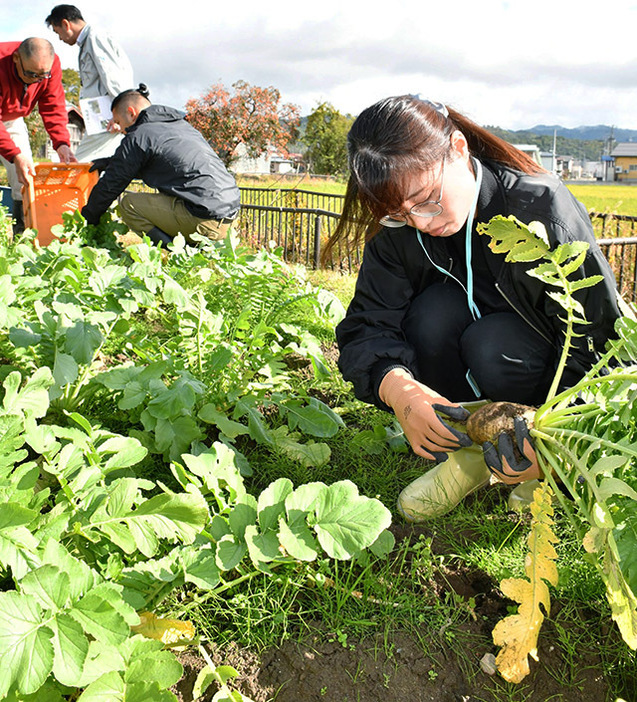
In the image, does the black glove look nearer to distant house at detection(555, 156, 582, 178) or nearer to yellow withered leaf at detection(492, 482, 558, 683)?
Answer: yellow withered leaf at detection(492, 482, 558, 683)

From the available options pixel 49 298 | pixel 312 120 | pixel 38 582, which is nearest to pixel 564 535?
pixel 38 582

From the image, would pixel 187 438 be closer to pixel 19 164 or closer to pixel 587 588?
pixel 587 588

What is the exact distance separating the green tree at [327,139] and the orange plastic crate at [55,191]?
23.8m

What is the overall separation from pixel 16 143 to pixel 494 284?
4869 millimetres

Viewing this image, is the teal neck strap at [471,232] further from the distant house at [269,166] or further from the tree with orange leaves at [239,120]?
the distant house at [269,166]

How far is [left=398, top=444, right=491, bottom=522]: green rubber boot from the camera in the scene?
1.87 meters

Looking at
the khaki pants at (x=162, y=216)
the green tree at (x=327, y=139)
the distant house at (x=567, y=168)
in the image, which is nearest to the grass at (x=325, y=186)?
the green tree at (x=327, y=139)

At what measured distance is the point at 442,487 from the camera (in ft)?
6.21

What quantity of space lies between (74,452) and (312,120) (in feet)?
96.1

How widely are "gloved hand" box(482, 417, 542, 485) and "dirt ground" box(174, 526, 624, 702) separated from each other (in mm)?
348

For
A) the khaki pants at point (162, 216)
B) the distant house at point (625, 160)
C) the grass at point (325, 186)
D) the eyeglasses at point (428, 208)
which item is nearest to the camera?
the eyeglasses at point (428, 208)

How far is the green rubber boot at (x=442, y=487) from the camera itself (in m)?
1.87

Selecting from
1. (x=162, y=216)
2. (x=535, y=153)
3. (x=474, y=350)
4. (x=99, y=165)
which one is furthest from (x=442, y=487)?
(x=99, y=165)

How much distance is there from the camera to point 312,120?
2902 cm
